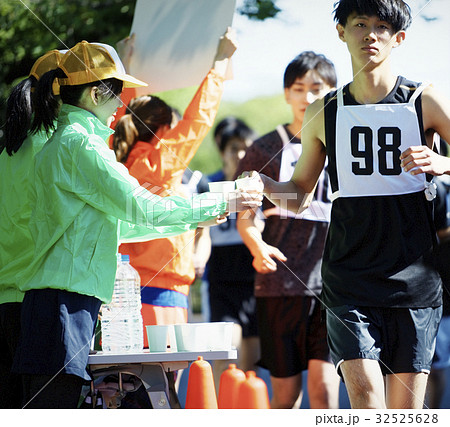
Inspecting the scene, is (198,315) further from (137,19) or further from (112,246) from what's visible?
(112,246)

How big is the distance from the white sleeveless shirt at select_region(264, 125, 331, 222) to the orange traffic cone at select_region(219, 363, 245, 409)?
122cm

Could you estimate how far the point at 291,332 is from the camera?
13.7ft

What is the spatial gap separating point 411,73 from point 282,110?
3.14 ft

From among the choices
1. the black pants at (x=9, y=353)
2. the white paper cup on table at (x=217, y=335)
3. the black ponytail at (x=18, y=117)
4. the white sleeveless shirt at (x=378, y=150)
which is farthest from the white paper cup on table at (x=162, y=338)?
the black ponytail at (x=18, y=117)

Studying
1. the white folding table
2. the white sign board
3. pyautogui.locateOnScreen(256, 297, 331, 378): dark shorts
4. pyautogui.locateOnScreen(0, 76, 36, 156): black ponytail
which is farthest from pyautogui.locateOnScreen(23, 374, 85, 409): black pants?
the white sign board

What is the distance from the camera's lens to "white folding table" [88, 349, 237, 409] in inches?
112

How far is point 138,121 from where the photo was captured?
421cm

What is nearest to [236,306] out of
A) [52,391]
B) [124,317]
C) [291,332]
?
[291,332]

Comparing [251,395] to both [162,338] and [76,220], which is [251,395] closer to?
[162,338]

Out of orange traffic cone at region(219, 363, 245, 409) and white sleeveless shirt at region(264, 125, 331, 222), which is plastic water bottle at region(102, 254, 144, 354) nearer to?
orange traffic cone at region(219, 363, 245, 409)

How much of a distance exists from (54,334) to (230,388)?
27.2 inches

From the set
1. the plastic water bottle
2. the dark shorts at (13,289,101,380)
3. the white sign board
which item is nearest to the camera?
the dark shorts at (13,289,101,380)

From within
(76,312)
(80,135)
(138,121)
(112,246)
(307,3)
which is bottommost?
(76,312)

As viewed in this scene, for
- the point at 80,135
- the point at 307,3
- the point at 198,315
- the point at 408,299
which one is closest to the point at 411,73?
the point at 307,3
